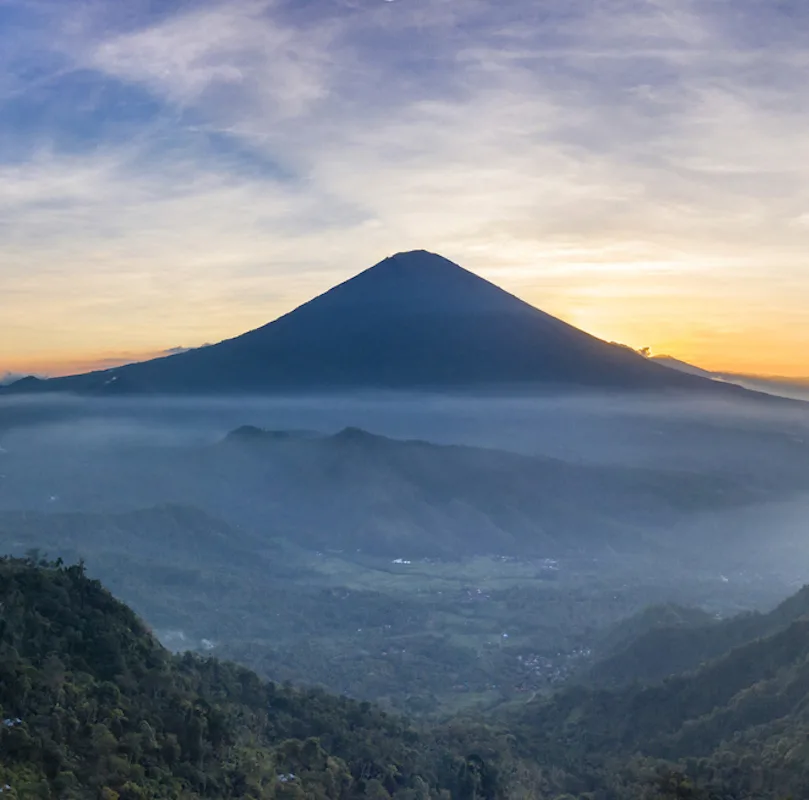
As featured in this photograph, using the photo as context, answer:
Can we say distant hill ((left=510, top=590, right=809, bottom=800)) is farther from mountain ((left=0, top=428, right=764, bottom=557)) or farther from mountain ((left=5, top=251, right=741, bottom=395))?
mountain ((left=5, top=251, right=741, bottom=395))

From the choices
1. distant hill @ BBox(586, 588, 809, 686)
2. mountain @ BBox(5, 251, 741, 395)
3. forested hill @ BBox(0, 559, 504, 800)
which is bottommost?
distant hill @ BBox(586, 588, 809, 686)

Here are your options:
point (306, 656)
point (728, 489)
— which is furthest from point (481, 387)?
point (306, 656)

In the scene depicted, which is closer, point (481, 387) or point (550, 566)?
point (550, 566)

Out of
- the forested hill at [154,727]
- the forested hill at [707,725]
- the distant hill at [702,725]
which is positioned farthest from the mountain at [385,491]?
the forested hill at [154,727]

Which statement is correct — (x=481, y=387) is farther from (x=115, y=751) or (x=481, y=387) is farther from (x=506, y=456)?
(x=115, y=751)

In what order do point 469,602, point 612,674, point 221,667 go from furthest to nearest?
point 469,602 < point 612,674 < point 221,667

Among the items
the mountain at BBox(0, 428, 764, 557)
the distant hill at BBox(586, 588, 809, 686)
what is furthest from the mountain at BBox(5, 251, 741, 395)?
the distant hill at BBox(586, 588, 809, 686)

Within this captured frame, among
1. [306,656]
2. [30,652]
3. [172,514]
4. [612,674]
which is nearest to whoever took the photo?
[30,652]
